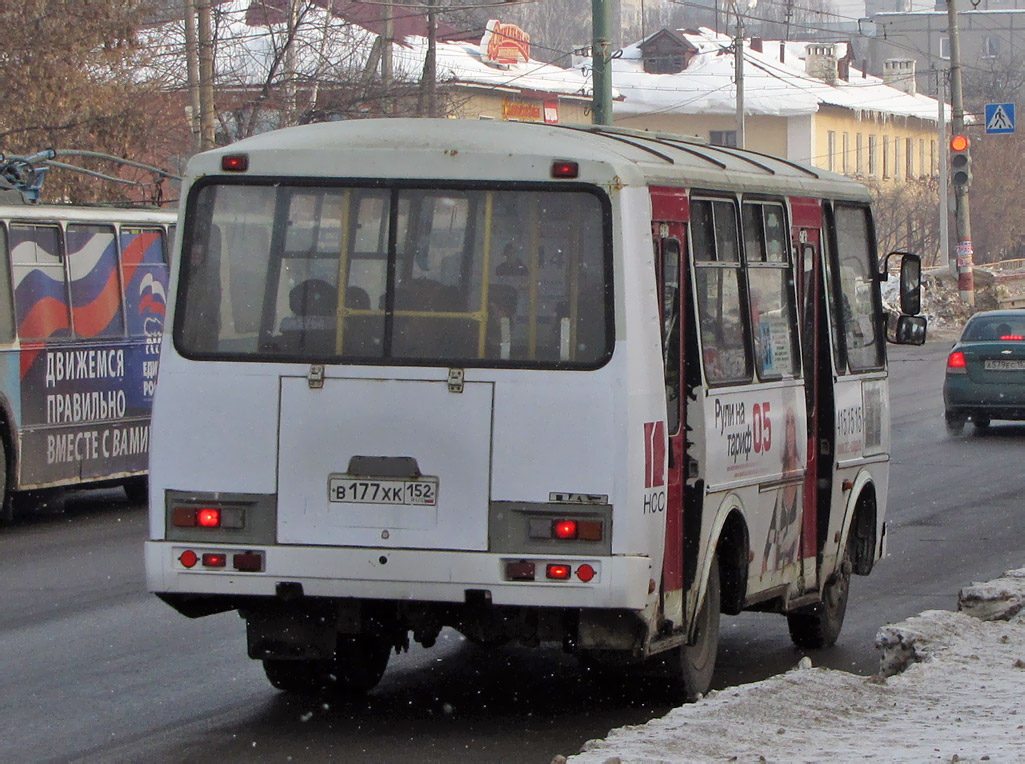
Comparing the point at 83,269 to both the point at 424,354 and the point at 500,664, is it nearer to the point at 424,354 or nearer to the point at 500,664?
the point at 500,664

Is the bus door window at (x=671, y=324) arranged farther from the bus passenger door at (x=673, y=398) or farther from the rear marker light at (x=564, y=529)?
the rear marker light at (x=564, y=529)

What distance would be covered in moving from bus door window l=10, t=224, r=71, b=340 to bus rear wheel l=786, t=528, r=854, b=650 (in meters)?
7.37

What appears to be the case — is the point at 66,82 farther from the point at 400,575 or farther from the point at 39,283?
the point at 400,575

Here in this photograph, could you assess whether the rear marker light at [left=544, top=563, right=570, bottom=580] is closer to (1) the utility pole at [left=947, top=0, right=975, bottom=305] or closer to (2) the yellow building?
(1) the utility pole at [left=947, top=0, right=975, bottom=305]

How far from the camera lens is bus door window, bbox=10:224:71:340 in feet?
48.0

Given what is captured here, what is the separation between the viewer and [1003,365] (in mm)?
22594

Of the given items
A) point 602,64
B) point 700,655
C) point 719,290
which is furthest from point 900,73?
point 700,655

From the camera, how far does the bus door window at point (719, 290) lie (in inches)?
307

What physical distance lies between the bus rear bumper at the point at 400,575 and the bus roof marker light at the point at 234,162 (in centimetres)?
149

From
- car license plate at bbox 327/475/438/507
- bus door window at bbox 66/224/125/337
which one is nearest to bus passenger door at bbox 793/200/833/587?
car license plate at bbox 327/475/438/507

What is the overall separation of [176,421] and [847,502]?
158 inches

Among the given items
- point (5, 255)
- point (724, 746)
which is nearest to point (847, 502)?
point (724, 746)

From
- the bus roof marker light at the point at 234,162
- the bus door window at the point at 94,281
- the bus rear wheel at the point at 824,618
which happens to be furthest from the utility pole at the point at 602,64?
the bus roof marker light at the point at 234,162

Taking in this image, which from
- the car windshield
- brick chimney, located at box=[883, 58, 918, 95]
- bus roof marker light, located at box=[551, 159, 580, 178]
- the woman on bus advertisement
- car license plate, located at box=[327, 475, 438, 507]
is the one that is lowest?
the woman on bus advertisement
